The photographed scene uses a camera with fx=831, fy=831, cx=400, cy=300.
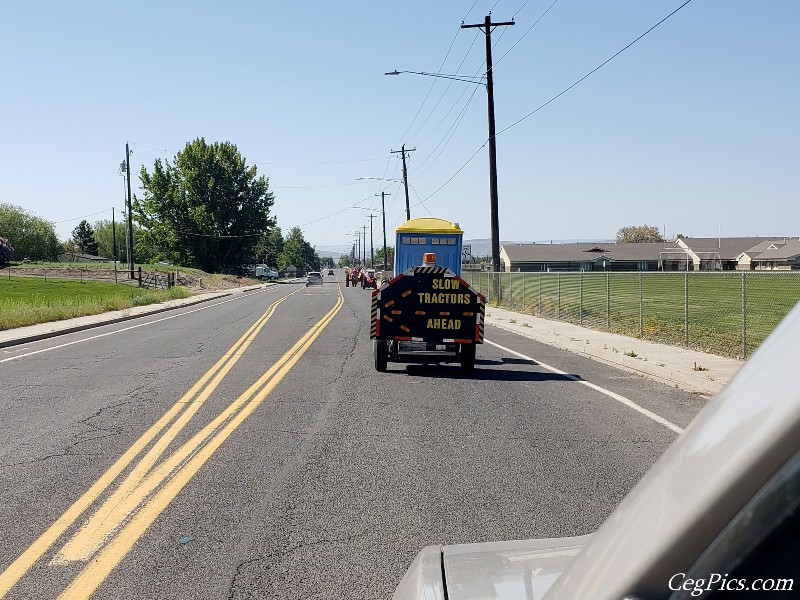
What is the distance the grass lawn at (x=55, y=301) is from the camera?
94.1 feet

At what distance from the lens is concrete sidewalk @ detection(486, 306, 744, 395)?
13.1 m

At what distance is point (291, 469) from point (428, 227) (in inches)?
663

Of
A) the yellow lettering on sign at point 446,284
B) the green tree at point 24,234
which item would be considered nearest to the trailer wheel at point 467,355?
the yellow lettering on sign at point 446,284

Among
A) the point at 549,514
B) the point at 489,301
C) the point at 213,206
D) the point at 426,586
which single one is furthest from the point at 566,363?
the point at 213,206

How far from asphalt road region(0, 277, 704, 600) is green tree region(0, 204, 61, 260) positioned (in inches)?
6010

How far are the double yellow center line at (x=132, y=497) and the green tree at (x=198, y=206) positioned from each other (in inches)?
3891

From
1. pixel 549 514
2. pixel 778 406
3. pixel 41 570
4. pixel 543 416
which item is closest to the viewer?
pixel 778 406

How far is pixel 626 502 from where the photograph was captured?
120 centimetres

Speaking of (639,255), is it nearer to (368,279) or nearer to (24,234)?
(368,279)

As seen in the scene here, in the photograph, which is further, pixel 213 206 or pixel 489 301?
pixel 213 206

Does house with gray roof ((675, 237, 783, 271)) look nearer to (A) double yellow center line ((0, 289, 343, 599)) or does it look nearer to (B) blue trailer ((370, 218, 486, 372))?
(B) blue trailer ((370, 218, 486, 372))

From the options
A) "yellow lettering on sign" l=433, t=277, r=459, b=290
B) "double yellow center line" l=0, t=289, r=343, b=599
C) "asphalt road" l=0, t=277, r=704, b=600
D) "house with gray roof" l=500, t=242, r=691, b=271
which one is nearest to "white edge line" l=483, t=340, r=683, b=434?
"asphalt road" l=0, t=277, r=704, b=600

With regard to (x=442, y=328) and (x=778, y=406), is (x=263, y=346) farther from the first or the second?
(x=778, y=406)

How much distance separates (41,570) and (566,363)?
1260 cm
